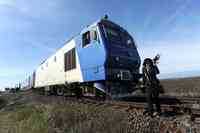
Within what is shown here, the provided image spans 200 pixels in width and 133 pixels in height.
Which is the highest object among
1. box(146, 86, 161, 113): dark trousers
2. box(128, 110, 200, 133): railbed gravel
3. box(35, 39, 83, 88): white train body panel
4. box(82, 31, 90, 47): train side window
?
box(82, 31, 90, 47): train side window

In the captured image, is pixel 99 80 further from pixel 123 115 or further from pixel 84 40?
pixel 123 115

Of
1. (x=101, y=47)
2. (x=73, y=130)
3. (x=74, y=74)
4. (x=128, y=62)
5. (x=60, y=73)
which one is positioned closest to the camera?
(x=73, y=130)

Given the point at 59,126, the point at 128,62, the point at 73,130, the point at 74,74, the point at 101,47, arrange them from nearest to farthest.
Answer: the point at 73,130 < the point at 59,126 < the point at 101,47 < the point at 128,62 < the point at 74,74

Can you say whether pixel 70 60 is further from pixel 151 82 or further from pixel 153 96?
pixel 153 96

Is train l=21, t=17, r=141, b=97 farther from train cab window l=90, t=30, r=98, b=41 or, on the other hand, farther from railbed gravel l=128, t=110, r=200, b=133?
railbed gravel l=128, t=110, r=200, b=133

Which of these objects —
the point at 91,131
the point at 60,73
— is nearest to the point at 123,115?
the point at 91,131

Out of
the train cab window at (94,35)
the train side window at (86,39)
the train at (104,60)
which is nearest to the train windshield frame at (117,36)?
the train at (104,60)

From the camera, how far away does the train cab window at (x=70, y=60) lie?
12.4m

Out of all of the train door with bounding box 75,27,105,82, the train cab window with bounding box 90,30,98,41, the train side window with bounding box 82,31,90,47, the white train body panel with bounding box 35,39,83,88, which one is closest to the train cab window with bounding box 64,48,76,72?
the white train body panel with bounding box 35,39,83,88

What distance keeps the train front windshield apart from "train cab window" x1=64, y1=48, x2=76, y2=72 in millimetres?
2581

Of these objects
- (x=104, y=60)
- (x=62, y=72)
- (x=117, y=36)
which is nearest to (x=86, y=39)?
(x=117, y=36)

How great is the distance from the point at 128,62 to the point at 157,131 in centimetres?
580

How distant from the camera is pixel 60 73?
49.4 ft

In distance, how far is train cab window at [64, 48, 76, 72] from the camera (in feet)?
40.7
